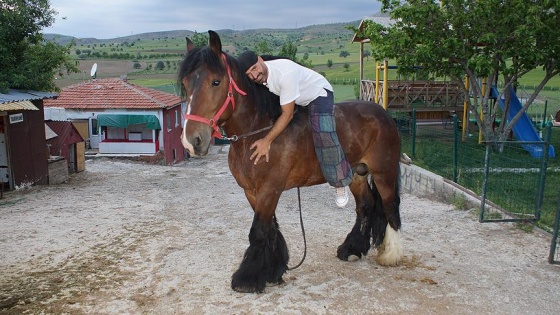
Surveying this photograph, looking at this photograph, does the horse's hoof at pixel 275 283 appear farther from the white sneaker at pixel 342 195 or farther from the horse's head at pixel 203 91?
the horse's head at pixel 203 91

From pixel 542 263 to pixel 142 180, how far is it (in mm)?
9536

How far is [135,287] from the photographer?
4520mm

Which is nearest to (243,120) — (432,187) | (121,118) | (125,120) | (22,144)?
(432,187)

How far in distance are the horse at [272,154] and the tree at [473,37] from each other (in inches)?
302

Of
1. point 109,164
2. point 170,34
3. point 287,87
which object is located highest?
point 170,34

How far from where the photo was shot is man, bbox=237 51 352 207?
3957 mm

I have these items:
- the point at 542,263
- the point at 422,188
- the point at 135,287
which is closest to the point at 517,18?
the point at 422,188

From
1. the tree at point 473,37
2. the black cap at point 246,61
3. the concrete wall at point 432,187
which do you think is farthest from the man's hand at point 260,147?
the tree at point 473,37

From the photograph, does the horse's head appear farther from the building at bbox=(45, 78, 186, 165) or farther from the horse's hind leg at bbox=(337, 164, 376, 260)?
the building at bbox=(45, 78, 186, 165)

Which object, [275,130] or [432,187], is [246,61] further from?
[432,187]

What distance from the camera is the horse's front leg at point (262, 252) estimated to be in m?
4.23

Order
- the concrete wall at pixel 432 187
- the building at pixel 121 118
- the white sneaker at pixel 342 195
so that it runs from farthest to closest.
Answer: the building at pixel 121 118 → the concrete wall at pixel 432 187 → the white sneaker at pixel 342 195

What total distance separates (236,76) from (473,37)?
10307mm

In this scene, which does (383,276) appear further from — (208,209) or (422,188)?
(422,188)
